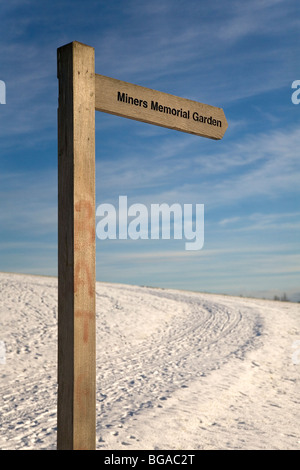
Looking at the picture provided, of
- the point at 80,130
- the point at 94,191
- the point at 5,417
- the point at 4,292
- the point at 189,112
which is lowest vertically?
the point at 5,417

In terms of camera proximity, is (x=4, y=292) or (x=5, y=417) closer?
(x=5, y=417)

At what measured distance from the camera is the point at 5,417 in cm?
642

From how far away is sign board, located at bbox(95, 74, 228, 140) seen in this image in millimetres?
4414

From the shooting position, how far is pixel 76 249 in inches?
153

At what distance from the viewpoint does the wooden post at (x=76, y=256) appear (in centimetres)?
388

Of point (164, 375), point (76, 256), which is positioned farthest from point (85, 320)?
point (164, 375)

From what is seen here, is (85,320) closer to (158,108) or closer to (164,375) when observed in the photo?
(158,108)

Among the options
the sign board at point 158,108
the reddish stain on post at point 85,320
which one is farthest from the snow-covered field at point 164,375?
the sign board at point 158,108

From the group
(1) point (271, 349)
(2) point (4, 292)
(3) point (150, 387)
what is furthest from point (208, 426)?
(2) point (4, 292)

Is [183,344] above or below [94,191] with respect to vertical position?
below

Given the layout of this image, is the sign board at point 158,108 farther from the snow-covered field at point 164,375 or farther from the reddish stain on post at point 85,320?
the snow-covered field at point 164,375
